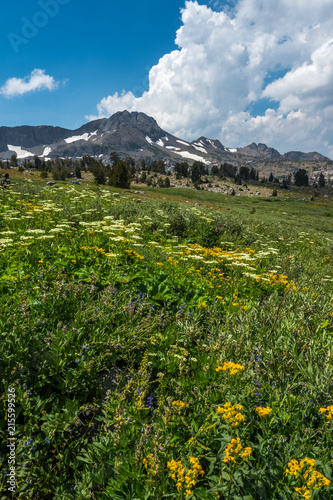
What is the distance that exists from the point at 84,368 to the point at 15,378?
2.11ft

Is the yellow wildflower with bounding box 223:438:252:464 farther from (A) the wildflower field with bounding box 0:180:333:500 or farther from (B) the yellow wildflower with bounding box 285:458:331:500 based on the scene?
(B) the yellow wildflower with bounding box 285:458:331:500

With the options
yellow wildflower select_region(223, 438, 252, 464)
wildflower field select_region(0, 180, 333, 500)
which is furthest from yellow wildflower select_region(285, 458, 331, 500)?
yellow wildflower select_region(223, 438, 252, 464)

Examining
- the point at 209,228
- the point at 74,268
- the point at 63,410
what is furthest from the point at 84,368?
the point at 209,228

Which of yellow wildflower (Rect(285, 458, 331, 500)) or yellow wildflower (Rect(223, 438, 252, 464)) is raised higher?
yellow wildflower (Rect(223, 438, 252, 464))

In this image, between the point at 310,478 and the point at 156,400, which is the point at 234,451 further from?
the point at 156,400

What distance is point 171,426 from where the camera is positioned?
2.31 m

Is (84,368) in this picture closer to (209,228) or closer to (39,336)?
(39,336)

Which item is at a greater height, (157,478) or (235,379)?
(235,379)

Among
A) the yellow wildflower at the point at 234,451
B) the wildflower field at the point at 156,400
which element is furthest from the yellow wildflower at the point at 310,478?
the yellow wildflower at the point at 234,451

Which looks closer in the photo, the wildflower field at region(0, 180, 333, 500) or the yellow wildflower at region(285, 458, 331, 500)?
the yellow wildflower at region(285, 458, 331, 500)

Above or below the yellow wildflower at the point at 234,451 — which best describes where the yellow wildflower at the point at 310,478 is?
below

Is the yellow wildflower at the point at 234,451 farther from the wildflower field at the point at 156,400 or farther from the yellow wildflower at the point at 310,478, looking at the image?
the yellow wildflower at the point at 310,478

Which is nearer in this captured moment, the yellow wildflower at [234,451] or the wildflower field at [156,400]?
the yellow wildflower at [234,451]

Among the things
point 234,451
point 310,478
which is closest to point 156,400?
point 234,451
